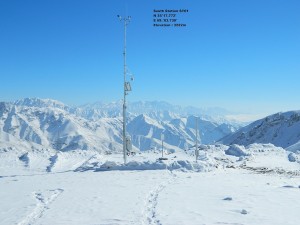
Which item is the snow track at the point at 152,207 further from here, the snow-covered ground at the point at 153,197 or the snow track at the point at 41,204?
the snow track at the point at 41,204

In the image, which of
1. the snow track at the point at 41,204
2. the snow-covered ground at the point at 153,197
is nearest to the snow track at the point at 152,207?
the snow-covered ground at the point at 153,197

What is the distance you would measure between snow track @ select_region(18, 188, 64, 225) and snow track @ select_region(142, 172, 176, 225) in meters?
4.99

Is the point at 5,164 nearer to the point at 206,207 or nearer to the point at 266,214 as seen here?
the point at 206,207

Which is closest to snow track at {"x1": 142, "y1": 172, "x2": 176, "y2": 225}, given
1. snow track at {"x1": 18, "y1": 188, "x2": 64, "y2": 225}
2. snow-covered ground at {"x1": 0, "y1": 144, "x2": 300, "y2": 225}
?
snow-covered ground at {"x1": 0, "y1": 144, "x2": 300, "y2": 225}

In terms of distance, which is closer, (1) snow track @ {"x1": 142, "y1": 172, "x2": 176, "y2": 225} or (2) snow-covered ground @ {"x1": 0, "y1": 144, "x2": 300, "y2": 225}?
(1) snow track @ {"x1": 142, "y1": 172, "x2": 176, "y2": 225}

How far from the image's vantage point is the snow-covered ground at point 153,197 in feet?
55.5

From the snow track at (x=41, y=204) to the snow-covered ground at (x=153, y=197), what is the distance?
0.04 m

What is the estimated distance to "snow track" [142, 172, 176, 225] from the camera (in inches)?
632

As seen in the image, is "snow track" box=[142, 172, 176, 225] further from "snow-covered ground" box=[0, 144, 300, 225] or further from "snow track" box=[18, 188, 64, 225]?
"snow track" box=[18, 188, 64, 225]


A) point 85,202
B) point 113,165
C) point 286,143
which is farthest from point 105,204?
point 286,143

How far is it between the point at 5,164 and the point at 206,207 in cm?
3221

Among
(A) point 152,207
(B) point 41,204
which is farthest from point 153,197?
(B) point 41,204

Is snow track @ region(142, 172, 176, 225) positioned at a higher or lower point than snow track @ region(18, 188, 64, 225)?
higher

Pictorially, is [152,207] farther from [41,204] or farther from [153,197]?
[41,204]
